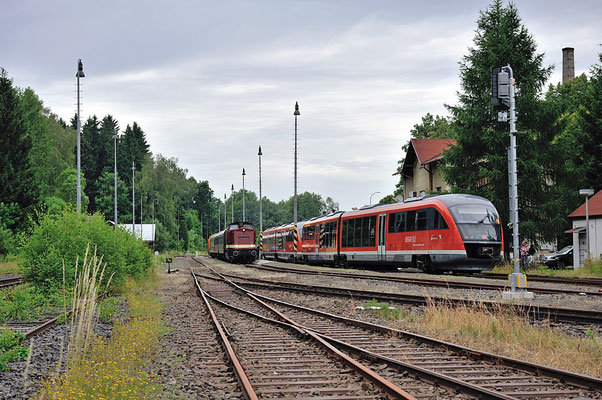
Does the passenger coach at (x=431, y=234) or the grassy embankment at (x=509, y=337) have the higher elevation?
the passenger coach at (x=431, y=234)

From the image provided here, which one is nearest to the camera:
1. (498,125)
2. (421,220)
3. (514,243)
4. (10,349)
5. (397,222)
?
(10,349)

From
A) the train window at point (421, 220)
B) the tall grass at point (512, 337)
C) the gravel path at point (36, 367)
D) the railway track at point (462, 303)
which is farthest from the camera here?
the train window at point (421, 220)

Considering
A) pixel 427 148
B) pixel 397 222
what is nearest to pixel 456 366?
pixel 397 222

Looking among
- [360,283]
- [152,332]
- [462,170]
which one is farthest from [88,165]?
[152,332]

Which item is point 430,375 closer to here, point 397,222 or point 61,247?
point 61,247

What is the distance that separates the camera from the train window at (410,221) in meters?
26.1

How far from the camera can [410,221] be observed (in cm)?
2638

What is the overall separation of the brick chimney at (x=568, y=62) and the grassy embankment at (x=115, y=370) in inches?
2786

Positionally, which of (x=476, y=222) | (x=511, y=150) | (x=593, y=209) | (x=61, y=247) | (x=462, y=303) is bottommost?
(x=462, y=303)

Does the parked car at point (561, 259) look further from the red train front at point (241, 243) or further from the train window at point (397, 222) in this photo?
the red train front at point (241, 243)

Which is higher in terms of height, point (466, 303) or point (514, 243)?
point (514, 243)

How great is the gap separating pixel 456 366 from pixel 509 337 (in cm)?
240

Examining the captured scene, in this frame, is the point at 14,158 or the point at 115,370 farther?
the point at 14,158

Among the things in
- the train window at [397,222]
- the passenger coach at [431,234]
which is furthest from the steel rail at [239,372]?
the train window at [397,222]
